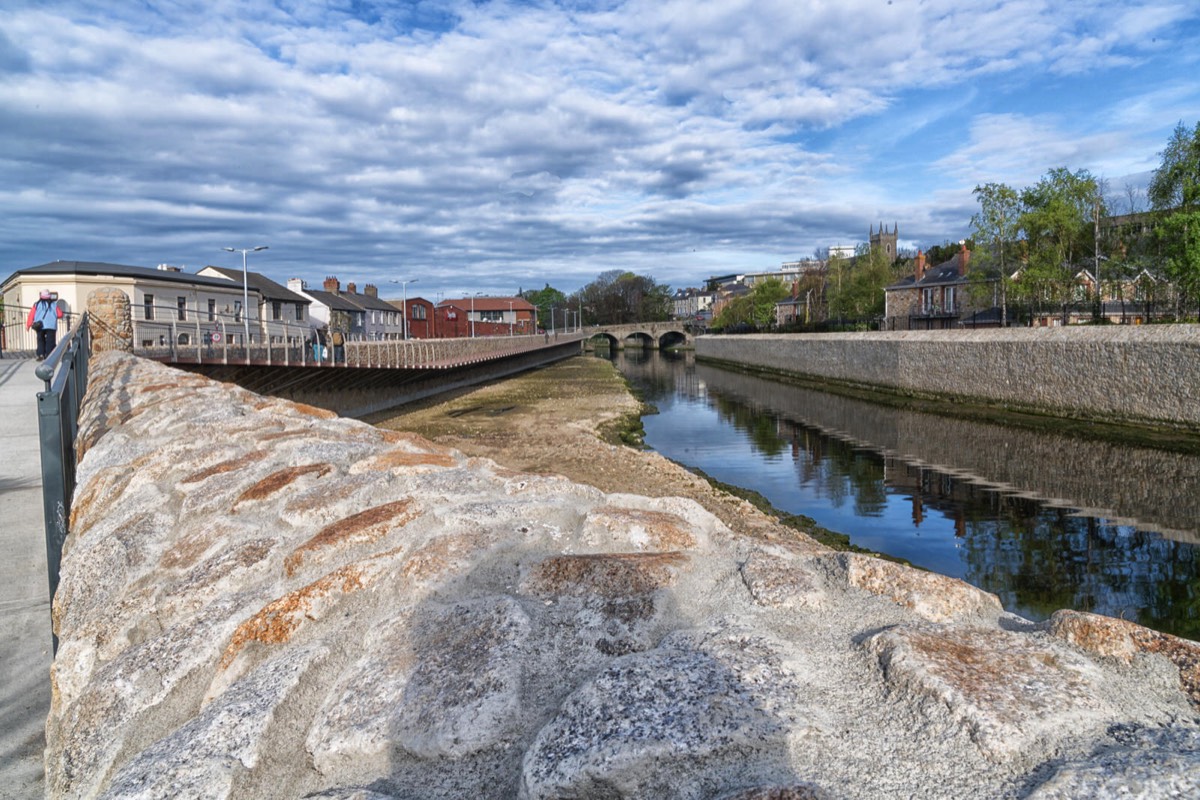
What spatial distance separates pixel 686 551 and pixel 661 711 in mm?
1116

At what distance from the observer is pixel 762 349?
5884 cm

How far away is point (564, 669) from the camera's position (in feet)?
6.69

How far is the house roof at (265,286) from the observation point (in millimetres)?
59688

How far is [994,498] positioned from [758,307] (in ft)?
250

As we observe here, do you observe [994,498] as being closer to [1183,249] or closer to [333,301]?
[1183,249]

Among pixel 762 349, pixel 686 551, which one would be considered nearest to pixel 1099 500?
pixel 686 551

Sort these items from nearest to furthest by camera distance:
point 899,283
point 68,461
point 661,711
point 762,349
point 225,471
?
point 661,711 < point 225,471 < point 68,461 < point 762,349 < point 899,283

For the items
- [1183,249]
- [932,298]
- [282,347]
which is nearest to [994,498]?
[1183,249]

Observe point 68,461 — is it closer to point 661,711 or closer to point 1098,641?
point 661,711

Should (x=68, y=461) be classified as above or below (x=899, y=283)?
below

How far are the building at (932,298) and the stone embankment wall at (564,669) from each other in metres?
53.4

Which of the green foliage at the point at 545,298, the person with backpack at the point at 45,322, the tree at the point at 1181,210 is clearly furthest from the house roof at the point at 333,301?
the green foliage at the point at 545,298

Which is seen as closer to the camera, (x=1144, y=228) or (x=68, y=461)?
(x=68, y=461)

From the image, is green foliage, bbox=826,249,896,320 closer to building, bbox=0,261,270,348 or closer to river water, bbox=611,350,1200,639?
river water, bbox=611,350,1200,639
